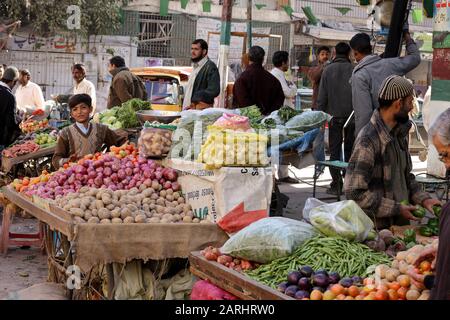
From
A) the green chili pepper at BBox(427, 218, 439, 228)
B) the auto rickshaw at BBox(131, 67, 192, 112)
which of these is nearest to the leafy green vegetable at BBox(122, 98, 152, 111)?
the green chili pepper at BBox(427, 218, 439, 228)

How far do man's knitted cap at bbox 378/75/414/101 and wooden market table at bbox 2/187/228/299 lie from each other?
1583 millimetres

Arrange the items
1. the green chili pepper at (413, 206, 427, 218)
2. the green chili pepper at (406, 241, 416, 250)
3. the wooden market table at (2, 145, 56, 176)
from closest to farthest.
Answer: the green chili pepper at (406, 241, 416, 250), the green chili pepper at (413, 206, 427, 218), the wooden market table at (2, 145, 56, 176)

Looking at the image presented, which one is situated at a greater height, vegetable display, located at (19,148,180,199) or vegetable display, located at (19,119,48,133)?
vegetable display, located at (19,148,180,199)

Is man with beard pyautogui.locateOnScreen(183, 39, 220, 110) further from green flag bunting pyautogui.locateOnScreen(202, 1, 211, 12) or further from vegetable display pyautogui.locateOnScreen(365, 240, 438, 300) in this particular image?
green flag bunting pyautogui.locateOnScreen(202, 1, 211, 12)

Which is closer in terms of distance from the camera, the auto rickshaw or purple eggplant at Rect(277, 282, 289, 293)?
purple eggplant at Rect(277, 282, 289, 293)

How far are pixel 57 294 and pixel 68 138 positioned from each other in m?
2.50

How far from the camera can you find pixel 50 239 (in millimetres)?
6707

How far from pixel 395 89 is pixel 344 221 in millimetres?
937

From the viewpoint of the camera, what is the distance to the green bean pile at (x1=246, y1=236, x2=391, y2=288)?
174 inches

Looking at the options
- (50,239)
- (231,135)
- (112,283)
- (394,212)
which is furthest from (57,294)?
(394,212)

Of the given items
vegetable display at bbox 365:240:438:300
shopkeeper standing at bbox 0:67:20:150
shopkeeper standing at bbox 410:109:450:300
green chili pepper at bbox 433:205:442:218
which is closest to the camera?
shopkeeper standing at bbox 410:109:450:300

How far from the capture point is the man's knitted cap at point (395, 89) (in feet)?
16.8

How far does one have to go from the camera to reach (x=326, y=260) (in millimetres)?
4477

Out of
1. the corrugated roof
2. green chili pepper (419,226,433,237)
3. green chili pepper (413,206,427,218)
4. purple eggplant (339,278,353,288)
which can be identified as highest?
the corrugated roof
